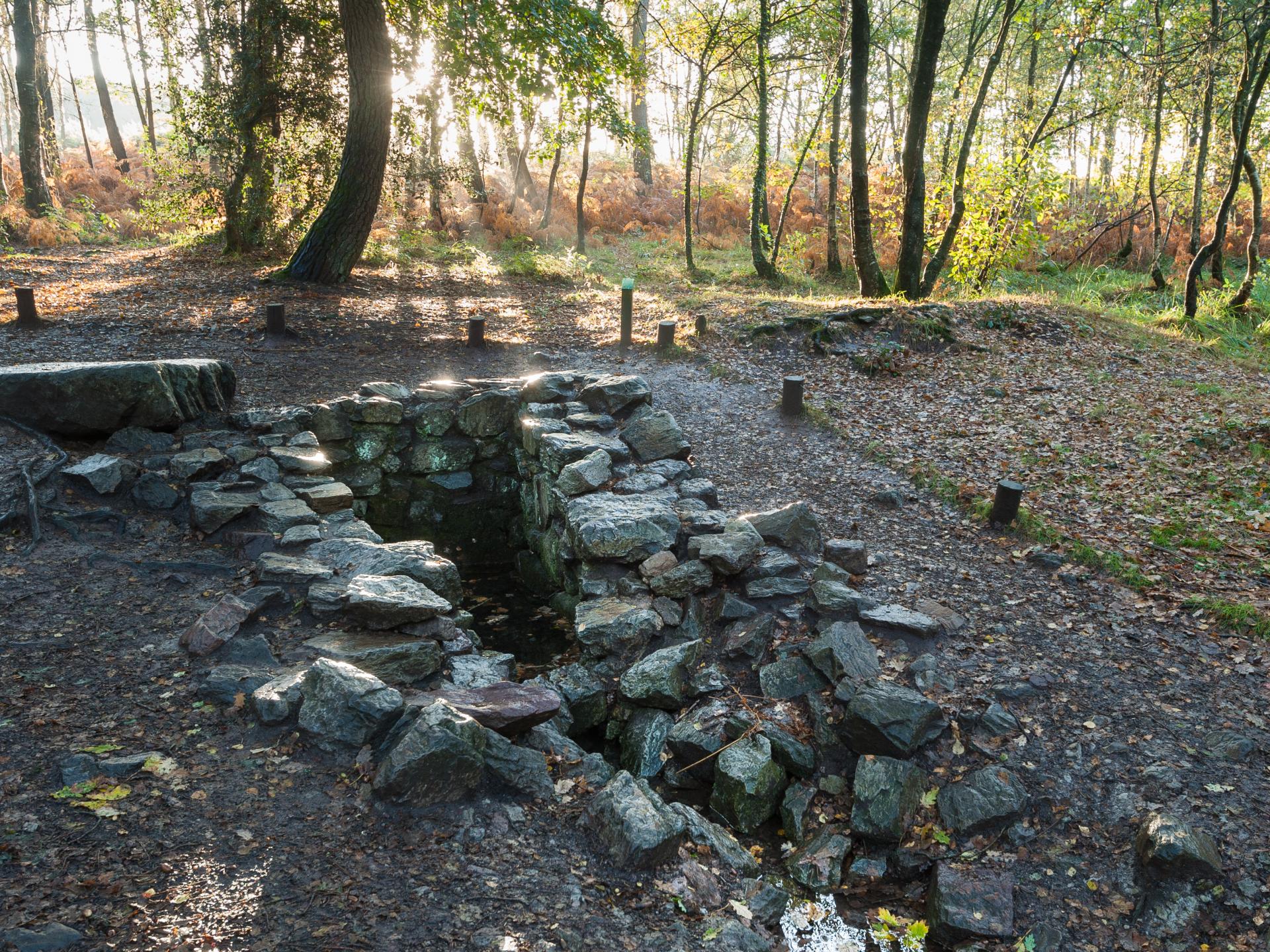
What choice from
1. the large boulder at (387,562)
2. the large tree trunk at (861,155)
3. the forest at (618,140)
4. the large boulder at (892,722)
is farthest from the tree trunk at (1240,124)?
the large boulder at (387,562)

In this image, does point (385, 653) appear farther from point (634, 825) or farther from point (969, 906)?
point (969, 906)

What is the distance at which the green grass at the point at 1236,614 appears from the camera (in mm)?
4852

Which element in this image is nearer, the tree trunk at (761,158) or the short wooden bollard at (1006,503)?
the short wooden bollard at (1006,503)

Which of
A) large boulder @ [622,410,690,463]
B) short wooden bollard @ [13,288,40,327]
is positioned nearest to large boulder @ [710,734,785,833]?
large boulder @ [622,410,690,463]

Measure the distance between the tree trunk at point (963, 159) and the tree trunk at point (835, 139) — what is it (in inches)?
129

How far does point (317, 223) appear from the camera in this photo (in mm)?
12078

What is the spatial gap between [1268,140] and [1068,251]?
288 inches

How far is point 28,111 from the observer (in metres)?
16.9

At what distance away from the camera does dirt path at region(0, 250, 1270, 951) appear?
9.04 feet

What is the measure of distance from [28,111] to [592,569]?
61.8 feet

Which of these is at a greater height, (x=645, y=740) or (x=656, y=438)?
(x=656, y=438)

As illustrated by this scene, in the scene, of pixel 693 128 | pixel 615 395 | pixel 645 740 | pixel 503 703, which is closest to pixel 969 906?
pixel 645 740

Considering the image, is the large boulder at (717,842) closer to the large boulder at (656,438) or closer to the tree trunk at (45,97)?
the large boulder at (656,438)

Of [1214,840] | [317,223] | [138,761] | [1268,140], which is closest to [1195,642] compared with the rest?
[1214,840]
